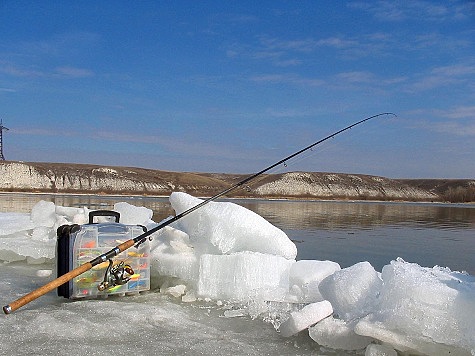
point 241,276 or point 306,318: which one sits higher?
point 241,276

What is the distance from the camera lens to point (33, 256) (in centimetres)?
670

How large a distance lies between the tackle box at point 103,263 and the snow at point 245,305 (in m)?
0.14

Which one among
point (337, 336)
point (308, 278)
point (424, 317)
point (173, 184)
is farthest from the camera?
point (173, 184)

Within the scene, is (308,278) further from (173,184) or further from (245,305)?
(173,184)

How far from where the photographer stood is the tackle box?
453cm

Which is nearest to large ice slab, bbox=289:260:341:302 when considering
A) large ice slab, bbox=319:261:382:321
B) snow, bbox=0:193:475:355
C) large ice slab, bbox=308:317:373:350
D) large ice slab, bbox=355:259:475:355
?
snow, bbox=0:193:475:355

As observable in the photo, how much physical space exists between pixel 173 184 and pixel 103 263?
86.8 m

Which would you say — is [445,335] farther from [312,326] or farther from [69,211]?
[69,211]

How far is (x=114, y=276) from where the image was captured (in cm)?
451

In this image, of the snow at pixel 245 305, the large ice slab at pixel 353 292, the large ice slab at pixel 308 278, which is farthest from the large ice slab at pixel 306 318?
the large ice slab at pixel 308 278

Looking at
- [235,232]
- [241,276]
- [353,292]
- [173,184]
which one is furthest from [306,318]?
[173,184]

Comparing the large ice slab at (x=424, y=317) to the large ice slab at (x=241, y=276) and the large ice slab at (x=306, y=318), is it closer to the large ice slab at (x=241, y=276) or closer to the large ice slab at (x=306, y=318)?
the large ice slab at (x=306, y=318)

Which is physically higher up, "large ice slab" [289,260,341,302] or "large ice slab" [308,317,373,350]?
"large ice slab" [289,260,341,302]

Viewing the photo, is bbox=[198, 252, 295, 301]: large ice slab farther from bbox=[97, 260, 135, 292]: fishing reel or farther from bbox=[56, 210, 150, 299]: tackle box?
bbox=[97, 260, 135, 292]: fishing reel
